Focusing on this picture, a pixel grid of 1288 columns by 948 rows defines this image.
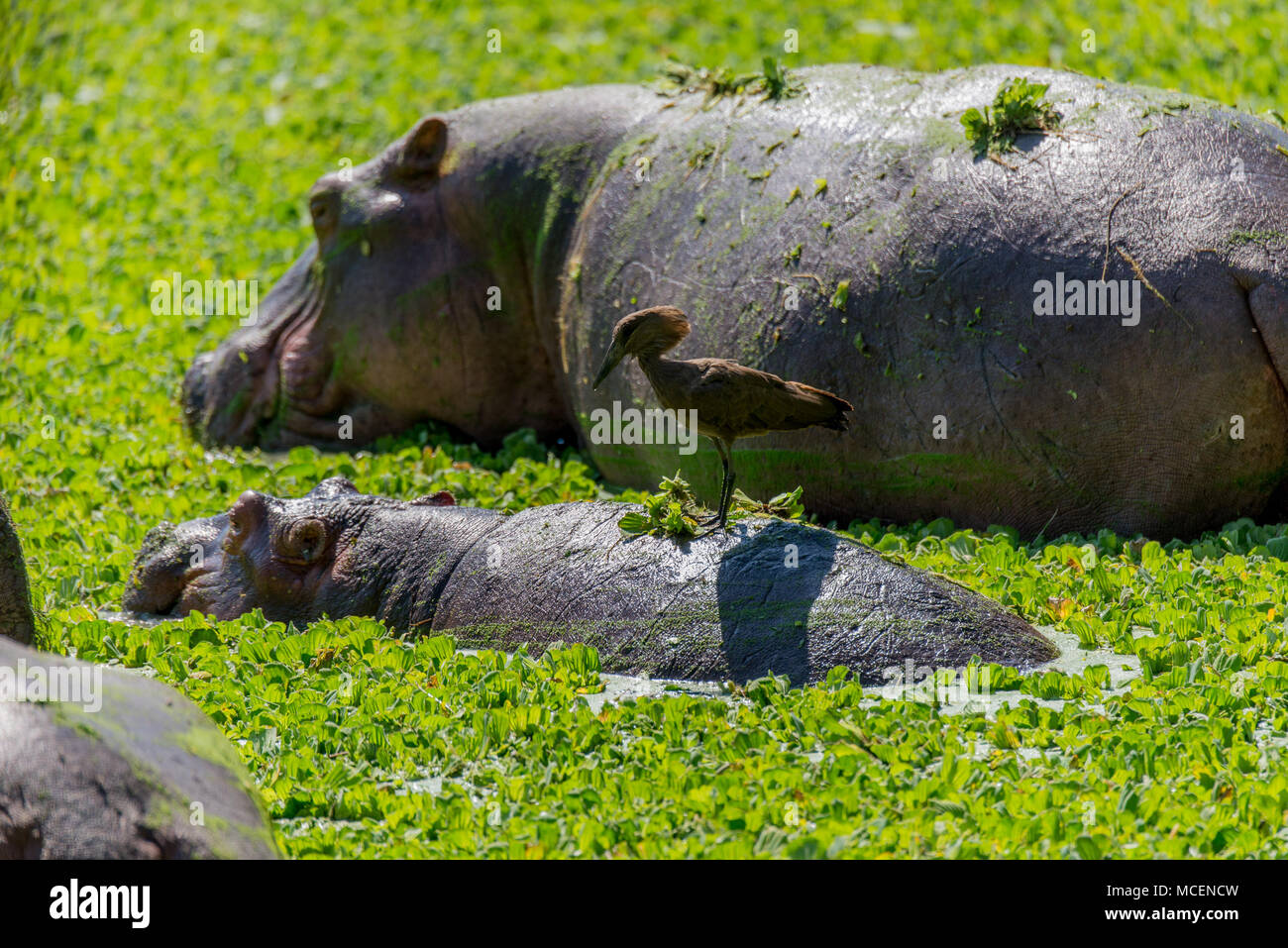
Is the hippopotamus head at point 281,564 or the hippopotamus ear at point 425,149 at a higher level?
the hippopotamus ear at point 425,149

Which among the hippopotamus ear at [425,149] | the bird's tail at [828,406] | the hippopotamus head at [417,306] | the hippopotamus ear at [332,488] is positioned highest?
the hippopotamus ear at [425,149]

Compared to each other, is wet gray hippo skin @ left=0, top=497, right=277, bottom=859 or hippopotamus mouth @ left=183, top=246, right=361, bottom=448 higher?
hippopotamus mouth @ left=183, top=246, right=361, bottom=448

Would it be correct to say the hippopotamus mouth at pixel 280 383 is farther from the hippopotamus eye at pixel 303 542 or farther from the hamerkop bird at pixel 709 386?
the hamerkop bird at pixel 709 386

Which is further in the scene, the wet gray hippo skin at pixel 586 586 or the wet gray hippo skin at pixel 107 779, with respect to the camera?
the wet gray hippo skin at pixel 586 586

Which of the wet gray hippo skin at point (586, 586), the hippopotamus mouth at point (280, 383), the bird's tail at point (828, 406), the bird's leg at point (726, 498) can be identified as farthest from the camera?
the hippopotamus mouth at point (280, 383)

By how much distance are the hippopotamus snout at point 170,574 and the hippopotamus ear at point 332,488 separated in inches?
16.5

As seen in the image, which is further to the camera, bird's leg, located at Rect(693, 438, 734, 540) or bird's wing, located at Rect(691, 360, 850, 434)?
bird's leg, located at Rect(693, 438, 734, 540)

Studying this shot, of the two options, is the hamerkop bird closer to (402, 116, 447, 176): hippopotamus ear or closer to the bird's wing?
the bird's wing

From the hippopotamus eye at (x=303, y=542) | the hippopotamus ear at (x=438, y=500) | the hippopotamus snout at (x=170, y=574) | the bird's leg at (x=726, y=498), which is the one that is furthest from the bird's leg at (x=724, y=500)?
the hippopotamus snout at (x=170, y=574)

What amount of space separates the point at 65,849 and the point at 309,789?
118cm

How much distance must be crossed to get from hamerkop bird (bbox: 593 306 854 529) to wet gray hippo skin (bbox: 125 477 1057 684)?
37 centimetres

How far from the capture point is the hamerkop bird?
5.69 metres

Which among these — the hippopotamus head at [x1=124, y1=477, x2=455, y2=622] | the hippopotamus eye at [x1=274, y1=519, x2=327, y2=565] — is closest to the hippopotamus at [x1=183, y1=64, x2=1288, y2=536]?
the hippopotamus head at [x1=124, y1=477, x2=455, y2=622]

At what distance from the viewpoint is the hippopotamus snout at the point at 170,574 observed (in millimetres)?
6699
